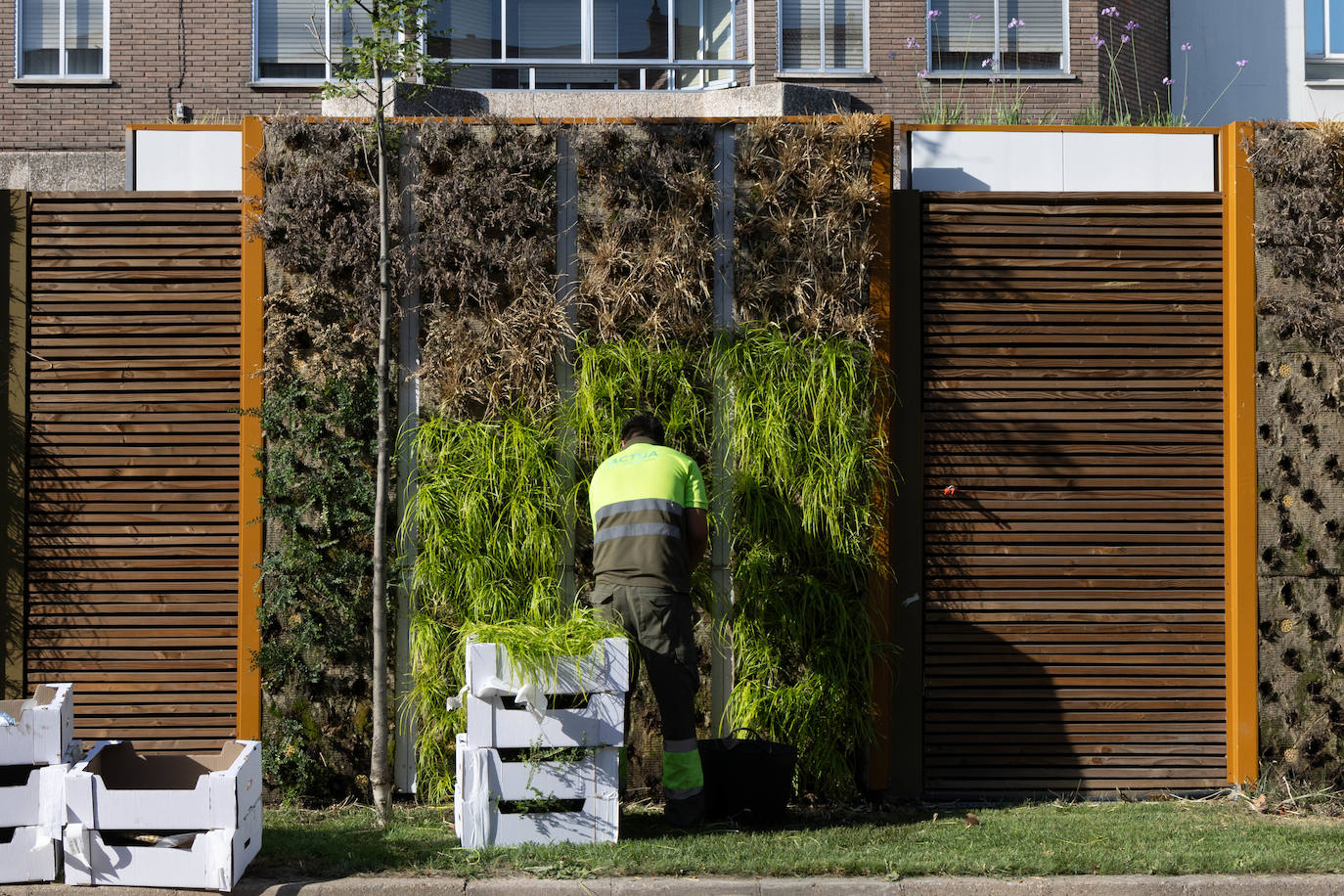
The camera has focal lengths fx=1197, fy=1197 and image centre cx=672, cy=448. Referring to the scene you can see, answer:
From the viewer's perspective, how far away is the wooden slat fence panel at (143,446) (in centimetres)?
682

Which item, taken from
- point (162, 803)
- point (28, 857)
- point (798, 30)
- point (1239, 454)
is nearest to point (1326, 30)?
point (798, 30)

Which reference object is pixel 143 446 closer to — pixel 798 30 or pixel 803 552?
pixel 803 552

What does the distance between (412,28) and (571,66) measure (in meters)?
6.70

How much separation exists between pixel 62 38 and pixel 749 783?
40.4 ft

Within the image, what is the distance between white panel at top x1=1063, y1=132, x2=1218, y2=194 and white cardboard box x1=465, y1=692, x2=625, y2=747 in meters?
4.33

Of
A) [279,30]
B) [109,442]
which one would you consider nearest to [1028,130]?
[109,442]

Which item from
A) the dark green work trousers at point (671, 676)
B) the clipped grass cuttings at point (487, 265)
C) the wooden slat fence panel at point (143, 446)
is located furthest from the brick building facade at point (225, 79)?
the dark green work trousers at point (671, 676)

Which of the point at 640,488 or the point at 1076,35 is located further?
the point at 1076,35

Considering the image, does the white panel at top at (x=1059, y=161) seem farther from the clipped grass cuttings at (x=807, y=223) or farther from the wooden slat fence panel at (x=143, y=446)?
the wooden slat fence panel at (x=143, y=446)

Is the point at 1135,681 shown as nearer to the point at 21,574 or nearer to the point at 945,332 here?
the point at 945,332

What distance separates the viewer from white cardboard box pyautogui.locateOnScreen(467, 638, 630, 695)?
18.4ft

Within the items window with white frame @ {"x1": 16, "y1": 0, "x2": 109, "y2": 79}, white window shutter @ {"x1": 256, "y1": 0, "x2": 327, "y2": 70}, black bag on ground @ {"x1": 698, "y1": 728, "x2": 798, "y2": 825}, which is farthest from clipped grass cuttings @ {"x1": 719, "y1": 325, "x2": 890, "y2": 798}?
window with white frame @ {"x1": 16, "y1": 0, "x2": 109, "y2": 79}

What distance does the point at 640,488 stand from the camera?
19.7ft

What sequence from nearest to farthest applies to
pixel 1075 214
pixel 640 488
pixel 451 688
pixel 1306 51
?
pixel 640 488, pixel 451 688, pixel 1075 214, pixel 1306 51
